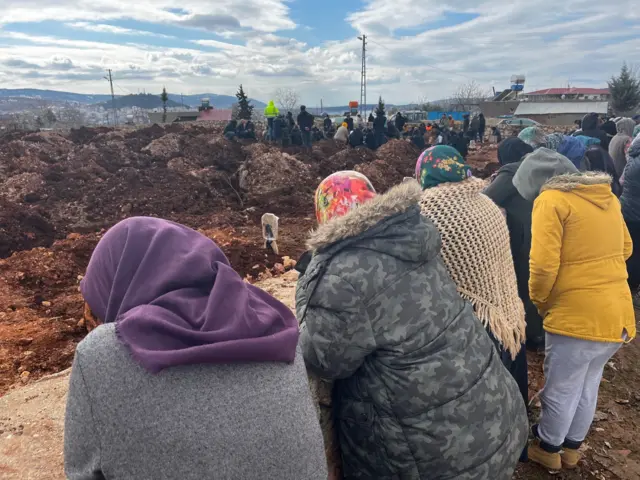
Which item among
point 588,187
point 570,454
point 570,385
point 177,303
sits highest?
point 588,187

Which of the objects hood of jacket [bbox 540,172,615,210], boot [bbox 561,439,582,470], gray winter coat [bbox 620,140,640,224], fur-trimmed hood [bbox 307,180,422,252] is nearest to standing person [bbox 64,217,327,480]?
fur-trimmed hood [bbox 307,180,422,252]

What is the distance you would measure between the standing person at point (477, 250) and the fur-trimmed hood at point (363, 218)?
1.30 feet

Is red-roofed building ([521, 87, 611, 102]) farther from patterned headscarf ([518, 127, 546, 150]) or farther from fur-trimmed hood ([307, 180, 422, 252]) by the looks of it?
fur-trimmed hood ([307, 180, 422, 252])

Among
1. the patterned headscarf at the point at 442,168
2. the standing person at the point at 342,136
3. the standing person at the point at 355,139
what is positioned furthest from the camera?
the standing person at the point at 342,136

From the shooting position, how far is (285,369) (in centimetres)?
119

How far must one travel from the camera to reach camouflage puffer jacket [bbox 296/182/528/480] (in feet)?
5.05

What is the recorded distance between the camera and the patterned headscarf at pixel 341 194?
210 centimetres

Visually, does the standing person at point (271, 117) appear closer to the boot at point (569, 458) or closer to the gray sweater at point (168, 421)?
the boot at point (569, 458)

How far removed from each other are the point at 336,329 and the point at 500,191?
2.35 metres

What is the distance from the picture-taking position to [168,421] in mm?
1026

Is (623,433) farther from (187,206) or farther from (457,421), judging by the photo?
(187,206)

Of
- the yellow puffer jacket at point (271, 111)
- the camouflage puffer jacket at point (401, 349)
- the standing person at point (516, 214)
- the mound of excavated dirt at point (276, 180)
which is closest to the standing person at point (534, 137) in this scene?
the standing person at point (516, 214)

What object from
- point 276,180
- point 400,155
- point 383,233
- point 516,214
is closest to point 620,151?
point 516,214

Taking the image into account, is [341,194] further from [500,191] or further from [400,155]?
[400,155]
